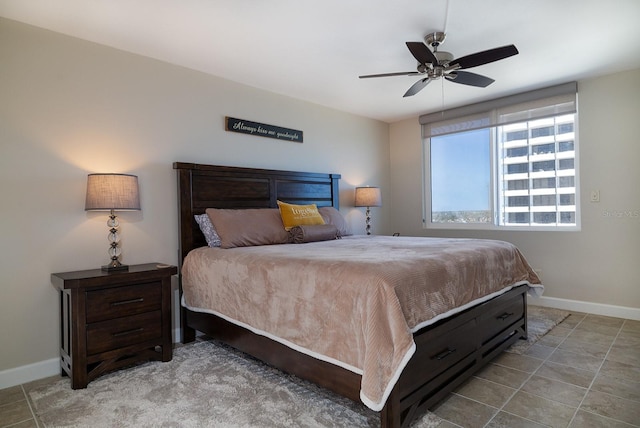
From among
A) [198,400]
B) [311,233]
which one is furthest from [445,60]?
[198,400]

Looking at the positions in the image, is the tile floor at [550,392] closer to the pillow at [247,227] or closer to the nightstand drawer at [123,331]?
the nightstand drawer at [123,331]

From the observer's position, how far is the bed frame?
179 cm

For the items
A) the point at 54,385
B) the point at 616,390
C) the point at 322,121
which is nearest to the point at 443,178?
the point at 322,121

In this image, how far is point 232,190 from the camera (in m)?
3.41

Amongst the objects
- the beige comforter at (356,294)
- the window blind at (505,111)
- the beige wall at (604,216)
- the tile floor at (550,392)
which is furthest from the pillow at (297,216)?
the beige wall at (604,216)

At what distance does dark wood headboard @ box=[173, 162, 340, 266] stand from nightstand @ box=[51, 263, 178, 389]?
56cm

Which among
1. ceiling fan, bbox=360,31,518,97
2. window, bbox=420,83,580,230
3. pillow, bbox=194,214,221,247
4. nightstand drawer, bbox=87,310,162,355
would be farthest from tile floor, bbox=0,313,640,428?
ceiling fan, bbox=360,31,518,97

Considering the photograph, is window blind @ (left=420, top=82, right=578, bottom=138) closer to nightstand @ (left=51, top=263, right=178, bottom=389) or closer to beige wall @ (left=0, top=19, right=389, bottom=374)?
beige wall @ (left=0, top=19, right=389, bottom=374)

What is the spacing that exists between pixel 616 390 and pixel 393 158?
381cm

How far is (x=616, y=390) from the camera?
83.0 inches

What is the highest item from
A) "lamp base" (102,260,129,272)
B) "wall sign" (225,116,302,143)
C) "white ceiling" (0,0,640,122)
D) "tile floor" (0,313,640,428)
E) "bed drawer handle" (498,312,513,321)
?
"white ceiling" (0,0,640,122)

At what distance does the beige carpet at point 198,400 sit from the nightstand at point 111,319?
0.11 metres

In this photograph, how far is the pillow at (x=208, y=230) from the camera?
9.93 feet

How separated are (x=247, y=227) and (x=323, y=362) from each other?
4.96 feet
